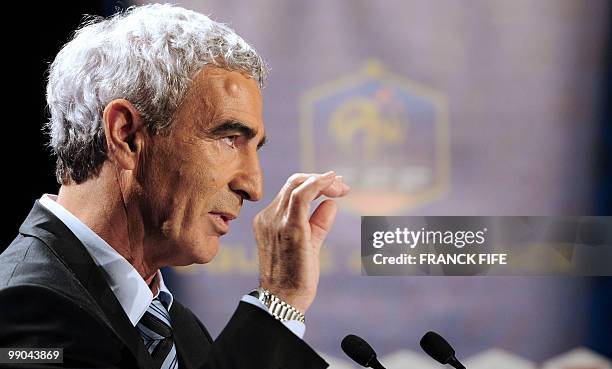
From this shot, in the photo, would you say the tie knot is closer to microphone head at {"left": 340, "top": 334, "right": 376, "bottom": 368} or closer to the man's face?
the man's face

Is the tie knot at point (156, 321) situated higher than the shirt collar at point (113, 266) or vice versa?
the shirt collar at point (113, 266)

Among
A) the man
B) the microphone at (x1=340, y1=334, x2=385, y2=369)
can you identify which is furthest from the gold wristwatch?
the microphone at (x1=340, y1=334, x2=385, y2=369)

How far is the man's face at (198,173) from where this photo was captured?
1.60 metres

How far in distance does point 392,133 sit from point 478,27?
431mm

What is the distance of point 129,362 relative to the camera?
141 centimetres

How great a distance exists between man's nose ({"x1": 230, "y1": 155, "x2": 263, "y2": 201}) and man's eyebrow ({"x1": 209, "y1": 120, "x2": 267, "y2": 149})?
0.16 feet

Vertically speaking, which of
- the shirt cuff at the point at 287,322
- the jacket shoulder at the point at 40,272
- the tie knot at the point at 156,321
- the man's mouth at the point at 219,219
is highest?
the man's mouth at the point at 219,219

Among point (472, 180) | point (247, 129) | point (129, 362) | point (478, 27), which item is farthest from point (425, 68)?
point (129, 362)

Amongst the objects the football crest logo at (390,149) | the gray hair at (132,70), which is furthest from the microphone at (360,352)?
the football crest logo at (390,149)

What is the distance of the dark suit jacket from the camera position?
1335 millimetres

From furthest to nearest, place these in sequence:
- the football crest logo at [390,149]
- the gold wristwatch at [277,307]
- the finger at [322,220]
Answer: the football crest logo at [390,149] → the finger at [322,220] → the gold wristwatch at [277,307]

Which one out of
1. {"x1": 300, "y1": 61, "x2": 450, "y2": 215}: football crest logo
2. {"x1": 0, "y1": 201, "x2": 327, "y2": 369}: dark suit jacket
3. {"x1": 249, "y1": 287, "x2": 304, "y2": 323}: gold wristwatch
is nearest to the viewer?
{"x1": 0, "y1": 201, "x2": 327, "y2": 369}: dark suit jacket

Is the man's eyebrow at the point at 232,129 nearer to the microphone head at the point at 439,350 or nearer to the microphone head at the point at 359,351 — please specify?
the microphone head at the point at 359,351

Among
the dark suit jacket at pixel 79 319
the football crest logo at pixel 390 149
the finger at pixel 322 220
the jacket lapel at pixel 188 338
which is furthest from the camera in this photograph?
the football crest logo at pixel 390 149
